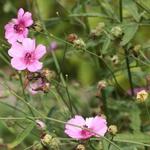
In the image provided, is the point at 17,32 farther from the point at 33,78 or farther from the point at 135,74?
the point at 135,74

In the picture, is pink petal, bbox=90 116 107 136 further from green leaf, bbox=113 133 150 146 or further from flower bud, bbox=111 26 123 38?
flower bud, bbox=111 26 123 38

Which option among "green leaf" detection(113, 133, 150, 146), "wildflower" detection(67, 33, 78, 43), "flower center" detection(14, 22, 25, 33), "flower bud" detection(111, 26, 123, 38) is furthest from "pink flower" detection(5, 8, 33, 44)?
"green leaf" detection(113, 133, 150, 146)

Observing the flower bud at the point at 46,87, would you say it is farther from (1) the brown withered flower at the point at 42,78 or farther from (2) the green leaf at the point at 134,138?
(2) the green leaf at the point at 134,138

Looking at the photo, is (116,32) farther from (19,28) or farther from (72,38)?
(19,28)

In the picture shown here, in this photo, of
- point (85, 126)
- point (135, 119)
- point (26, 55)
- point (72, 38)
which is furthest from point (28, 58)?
point (135, 119)

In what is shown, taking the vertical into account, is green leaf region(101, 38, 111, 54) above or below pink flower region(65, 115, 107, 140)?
above

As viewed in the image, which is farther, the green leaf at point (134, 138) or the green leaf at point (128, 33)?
the green leaf at point (128, 33)

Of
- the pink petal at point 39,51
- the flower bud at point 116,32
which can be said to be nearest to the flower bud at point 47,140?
the pink petal at point 39,51
